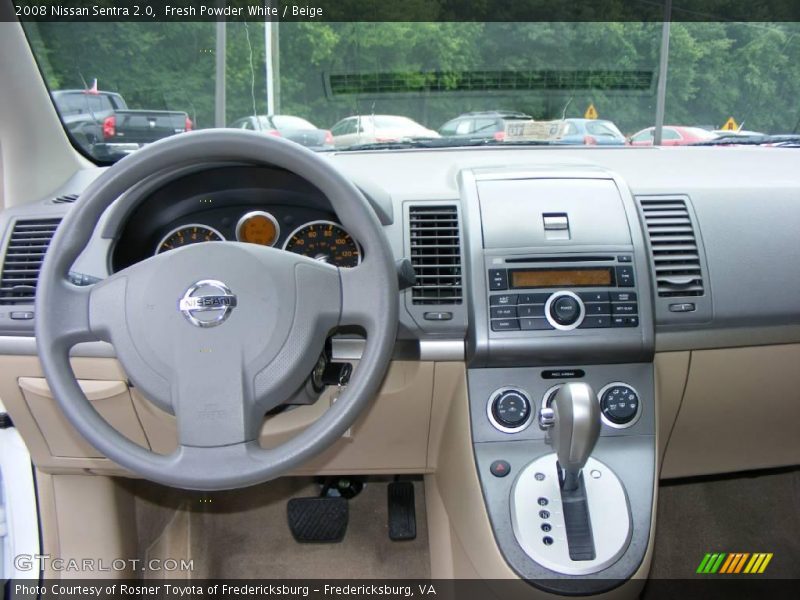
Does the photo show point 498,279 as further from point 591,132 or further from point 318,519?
point 318,519

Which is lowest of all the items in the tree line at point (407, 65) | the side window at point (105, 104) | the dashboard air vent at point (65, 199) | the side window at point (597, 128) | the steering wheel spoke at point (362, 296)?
the steering wheel spoke at point (362, 296)

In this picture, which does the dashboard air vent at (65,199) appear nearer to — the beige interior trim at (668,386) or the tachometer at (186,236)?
the tachometer at (186,236)

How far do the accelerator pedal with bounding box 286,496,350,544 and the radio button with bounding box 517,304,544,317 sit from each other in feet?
3.76

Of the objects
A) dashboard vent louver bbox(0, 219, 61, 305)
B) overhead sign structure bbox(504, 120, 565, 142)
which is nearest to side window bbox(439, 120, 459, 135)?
overhead sign structure bbox(504, 120, 565, 142)

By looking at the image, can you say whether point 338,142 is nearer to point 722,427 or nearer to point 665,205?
point 665,205

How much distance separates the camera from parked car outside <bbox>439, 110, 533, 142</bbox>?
2166 millimetres

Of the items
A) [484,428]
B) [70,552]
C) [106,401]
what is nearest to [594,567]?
Answer: [484,428]

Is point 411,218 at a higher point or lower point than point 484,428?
higher

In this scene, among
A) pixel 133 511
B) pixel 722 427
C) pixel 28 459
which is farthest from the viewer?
pixel 133 511

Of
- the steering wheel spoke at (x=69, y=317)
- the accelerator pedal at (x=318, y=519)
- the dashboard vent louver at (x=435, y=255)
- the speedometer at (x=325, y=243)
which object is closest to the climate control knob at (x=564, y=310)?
the dashboard vent louver at (x=435, y=255)

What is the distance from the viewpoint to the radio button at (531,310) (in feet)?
5.63

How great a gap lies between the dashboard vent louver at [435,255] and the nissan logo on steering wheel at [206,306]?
21.8 inches

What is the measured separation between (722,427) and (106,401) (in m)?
1.71

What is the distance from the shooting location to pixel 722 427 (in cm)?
203
